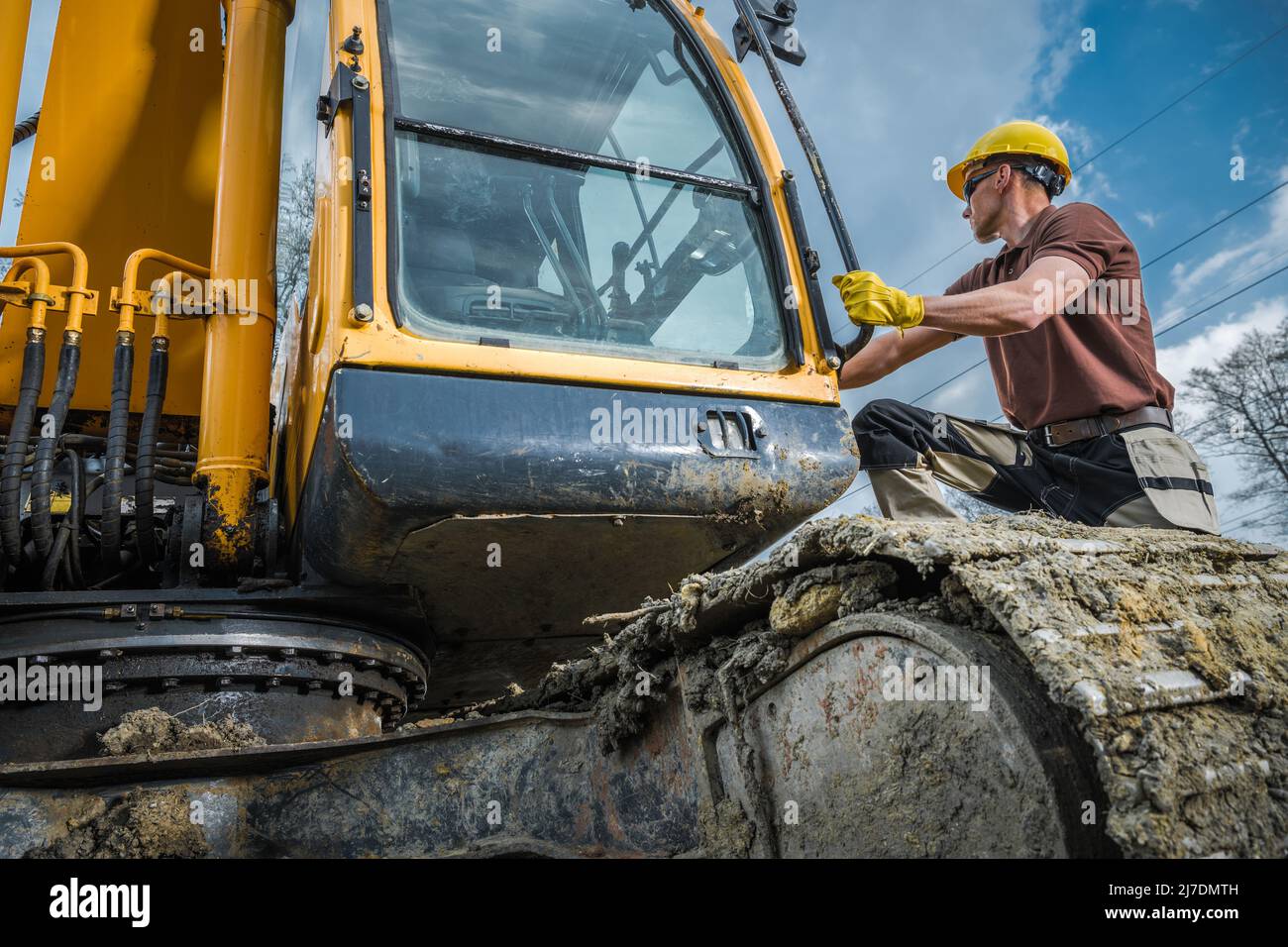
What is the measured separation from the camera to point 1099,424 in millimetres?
2305

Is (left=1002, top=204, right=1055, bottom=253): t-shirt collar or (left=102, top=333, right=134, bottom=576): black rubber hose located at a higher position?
(left=1002, top=204, right=1055, bottom=253): t-shirt collar

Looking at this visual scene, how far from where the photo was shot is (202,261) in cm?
296

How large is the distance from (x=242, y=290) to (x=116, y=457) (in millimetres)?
501

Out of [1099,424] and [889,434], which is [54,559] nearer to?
[889,434]

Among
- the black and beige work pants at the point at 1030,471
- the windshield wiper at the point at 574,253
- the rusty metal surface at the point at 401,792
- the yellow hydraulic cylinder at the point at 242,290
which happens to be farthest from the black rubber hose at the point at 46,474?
the black and beige work pants at the point at 1030,471

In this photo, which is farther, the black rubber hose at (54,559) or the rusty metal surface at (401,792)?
the black rubber hose at (54,559)

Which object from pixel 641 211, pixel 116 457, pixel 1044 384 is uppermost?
pixel 641 211

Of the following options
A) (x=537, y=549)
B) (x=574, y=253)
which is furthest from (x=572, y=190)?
(x=537, y=549)

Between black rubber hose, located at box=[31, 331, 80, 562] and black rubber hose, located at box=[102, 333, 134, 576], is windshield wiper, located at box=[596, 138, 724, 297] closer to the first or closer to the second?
black rubber hose, located at box=[102, 333, 134, 576]

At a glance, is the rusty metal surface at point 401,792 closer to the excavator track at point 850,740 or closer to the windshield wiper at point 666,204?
the excavator track at point 850,740

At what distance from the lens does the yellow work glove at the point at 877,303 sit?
216 centimetres

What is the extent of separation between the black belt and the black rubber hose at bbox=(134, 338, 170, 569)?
2.17 metres

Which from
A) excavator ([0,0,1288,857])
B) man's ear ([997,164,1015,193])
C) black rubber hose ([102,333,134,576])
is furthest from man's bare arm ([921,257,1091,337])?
black rubber hose ([102,333,134,576])

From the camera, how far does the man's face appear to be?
274 cm
